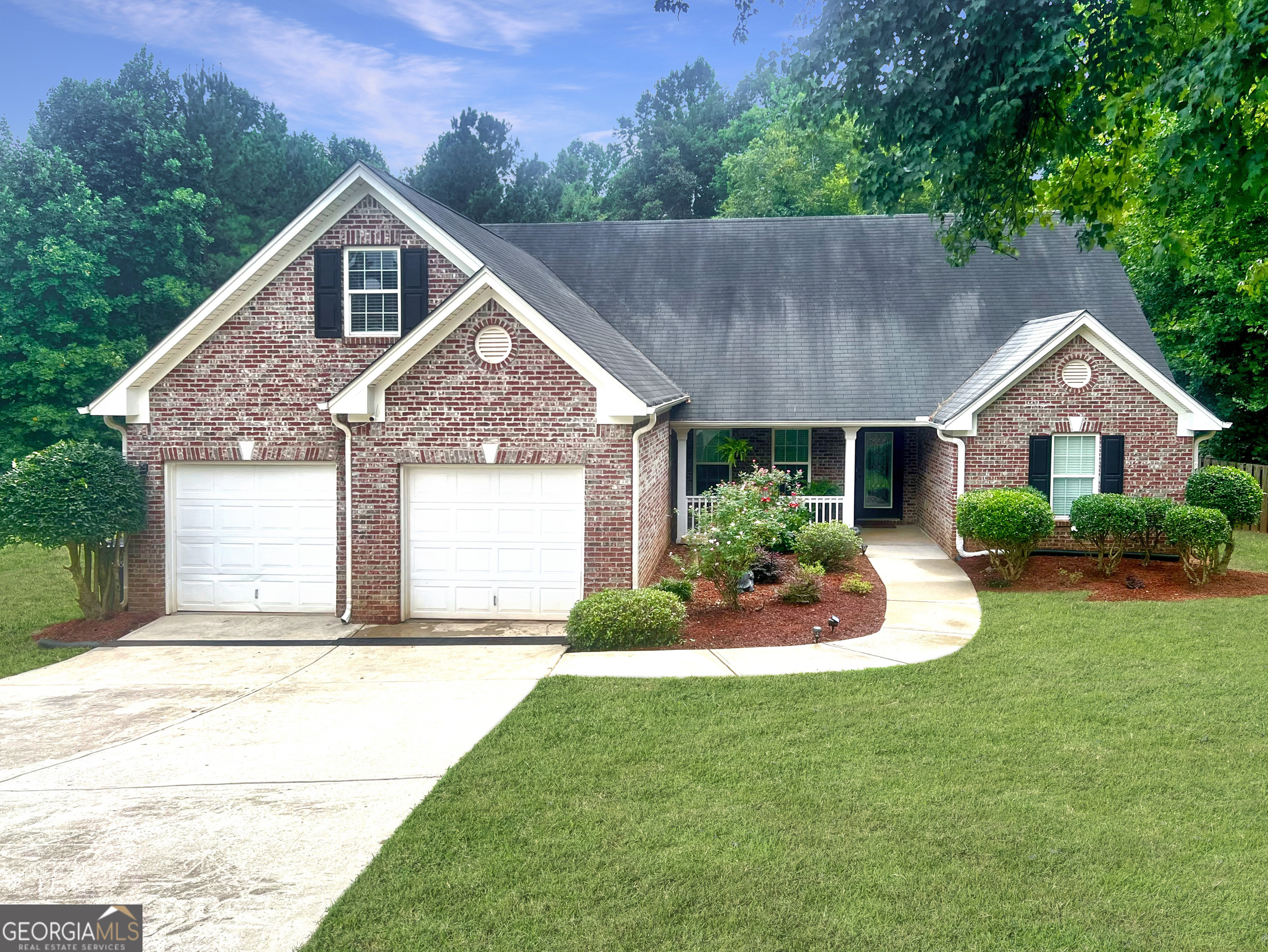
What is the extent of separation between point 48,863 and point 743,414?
14062mm

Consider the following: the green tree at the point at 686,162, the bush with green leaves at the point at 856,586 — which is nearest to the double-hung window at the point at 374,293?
the bush with green leaves at the point at 856,586

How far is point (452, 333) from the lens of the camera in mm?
12555

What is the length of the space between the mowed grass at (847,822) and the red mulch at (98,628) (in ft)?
23.1

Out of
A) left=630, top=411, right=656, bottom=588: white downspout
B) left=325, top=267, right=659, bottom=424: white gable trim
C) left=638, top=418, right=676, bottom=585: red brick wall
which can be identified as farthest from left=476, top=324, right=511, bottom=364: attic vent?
left=638, top=418, right=676, bottom=585: red brick wall

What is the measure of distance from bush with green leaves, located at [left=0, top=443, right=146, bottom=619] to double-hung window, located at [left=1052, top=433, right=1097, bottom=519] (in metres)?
15.0

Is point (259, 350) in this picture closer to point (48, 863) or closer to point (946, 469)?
point (48, 863)

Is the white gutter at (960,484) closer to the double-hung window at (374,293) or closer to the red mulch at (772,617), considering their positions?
the red mulch at (772,617)

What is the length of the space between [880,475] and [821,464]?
152 cm

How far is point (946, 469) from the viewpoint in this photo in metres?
17.6

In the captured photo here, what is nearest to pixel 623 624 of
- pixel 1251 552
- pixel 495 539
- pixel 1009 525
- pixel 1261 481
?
pixel 495 539

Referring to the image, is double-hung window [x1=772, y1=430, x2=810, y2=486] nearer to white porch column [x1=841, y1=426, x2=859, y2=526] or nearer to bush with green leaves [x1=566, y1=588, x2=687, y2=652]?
white porch column [x1=841, y1=426, x2=859, y2=526]

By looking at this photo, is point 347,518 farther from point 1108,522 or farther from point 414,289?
point 1108,522

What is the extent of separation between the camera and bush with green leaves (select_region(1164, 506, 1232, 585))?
14336 mm

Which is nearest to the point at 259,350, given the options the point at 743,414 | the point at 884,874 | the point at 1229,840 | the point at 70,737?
the point at 70,737
